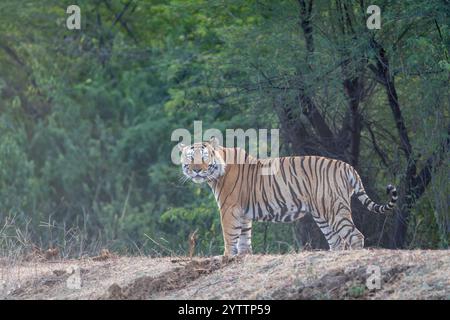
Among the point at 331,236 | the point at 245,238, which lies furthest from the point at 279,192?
the point at 331,236

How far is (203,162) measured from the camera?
11523 mm

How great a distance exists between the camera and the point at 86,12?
24344 mm

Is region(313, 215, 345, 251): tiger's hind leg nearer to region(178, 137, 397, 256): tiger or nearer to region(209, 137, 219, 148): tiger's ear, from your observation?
region(178, 137, 397, 256): tiger

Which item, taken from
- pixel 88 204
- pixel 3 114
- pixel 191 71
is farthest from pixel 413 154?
pixel 3 114

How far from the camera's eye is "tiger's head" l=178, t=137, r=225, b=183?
454 inches

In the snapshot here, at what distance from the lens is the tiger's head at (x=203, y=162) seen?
37.8 ft

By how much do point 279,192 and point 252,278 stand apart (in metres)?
3.82

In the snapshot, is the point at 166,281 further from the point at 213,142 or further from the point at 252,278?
the point at 213,142

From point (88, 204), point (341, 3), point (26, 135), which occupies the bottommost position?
point (88, 204)

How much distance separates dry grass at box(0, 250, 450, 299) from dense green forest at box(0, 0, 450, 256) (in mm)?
838

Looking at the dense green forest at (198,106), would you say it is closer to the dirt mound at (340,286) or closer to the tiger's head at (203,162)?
the tiger's head at (203,162)

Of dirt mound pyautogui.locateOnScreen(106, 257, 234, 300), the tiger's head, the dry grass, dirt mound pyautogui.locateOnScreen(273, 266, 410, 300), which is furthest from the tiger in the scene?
dirt mound pyautogui.locateOnScreen(273, 266, 410, 300)
